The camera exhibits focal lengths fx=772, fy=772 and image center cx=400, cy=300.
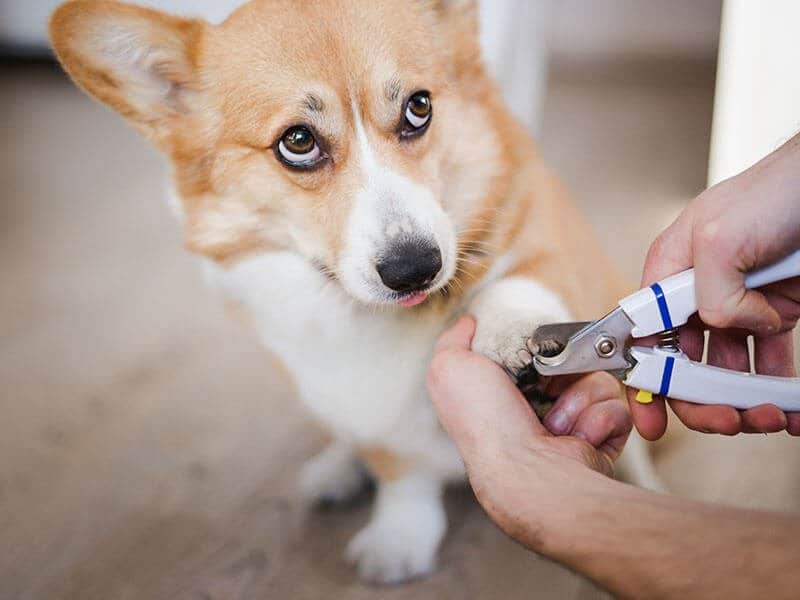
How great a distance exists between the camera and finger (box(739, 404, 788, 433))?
825mm

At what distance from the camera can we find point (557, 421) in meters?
0.90

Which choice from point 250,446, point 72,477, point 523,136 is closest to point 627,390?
point 523,136

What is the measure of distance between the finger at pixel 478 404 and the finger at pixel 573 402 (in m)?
0.05

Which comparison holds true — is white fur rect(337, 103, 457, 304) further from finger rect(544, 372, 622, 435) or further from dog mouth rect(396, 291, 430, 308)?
finger rect(544, 372, 622, 435)

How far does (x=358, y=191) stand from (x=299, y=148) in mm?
113

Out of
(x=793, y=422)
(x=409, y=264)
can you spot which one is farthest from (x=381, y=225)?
(x=793, y=422)

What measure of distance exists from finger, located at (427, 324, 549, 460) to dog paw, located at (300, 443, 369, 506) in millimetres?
530

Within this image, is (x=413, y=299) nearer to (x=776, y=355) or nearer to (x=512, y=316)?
(x=512, y=316)

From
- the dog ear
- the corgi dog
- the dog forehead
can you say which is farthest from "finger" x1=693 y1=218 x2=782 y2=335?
the dog ear

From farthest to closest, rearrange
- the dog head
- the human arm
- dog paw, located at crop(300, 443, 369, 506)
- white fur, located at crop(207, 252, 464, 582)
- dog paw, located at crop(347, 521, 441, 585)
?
dog paw, located at crop(300, 443, 369, 506), dog paw, located at crop(347, 521, 441, 585), white fur, located at crop(207, 252, 464, 582), the dog head, the human arm

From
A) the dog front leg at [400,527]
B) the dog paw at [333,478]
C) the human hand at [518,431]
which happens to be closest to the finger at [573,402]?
the human hand at [518,431]

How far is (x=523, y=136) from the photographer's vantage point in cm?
122

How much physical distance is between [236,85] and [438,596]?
0.82m

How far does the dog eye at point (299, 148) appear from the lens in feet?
3.34
